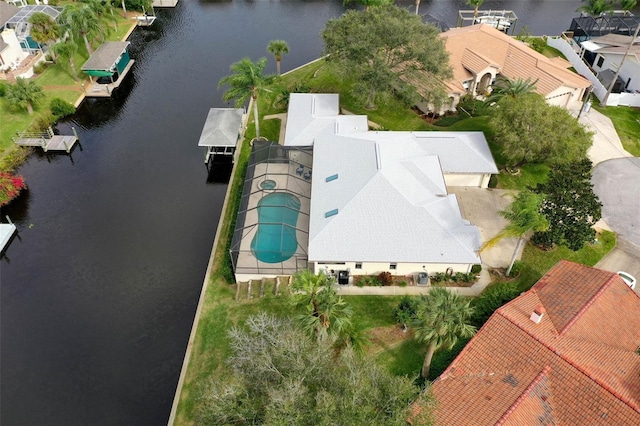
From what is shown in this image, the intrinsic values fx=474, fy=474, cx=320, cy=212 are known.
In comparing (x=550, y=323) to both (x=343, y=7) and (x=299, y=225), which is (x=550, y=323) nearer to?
(x=299, y=225)

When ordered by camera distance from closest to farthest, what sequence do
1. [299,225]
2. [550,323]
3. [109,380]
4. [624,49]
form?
[550,323] → [109,380] → [299,225] → [624,49]

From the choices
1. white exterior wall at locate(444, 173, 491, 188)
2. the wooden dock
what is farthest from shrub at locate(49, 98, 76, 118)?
white exterior wall at locate(444, 173, 491, 188)

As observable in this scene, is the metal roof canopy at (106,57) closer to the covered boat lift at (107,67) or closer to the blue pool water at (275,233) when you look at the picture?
the covered boat lift at (107,67)

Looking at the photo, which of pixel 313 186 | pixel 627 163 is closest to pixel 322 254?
pixel 313 186

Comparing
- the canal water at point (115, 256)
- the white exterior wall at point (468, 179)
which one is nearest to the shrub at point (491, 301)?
the white exterior wall at point (468, 179)

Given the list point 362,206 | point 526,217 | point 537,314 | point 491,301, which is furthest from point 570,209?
point 362,206

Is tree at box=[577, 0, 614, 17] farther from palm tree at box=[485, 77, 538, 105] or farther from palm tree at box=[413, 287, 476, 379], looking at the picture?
palm tree at box=[413, 287, 476, 379]

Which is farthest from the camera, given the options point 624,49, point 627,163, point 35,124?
point 624,49
